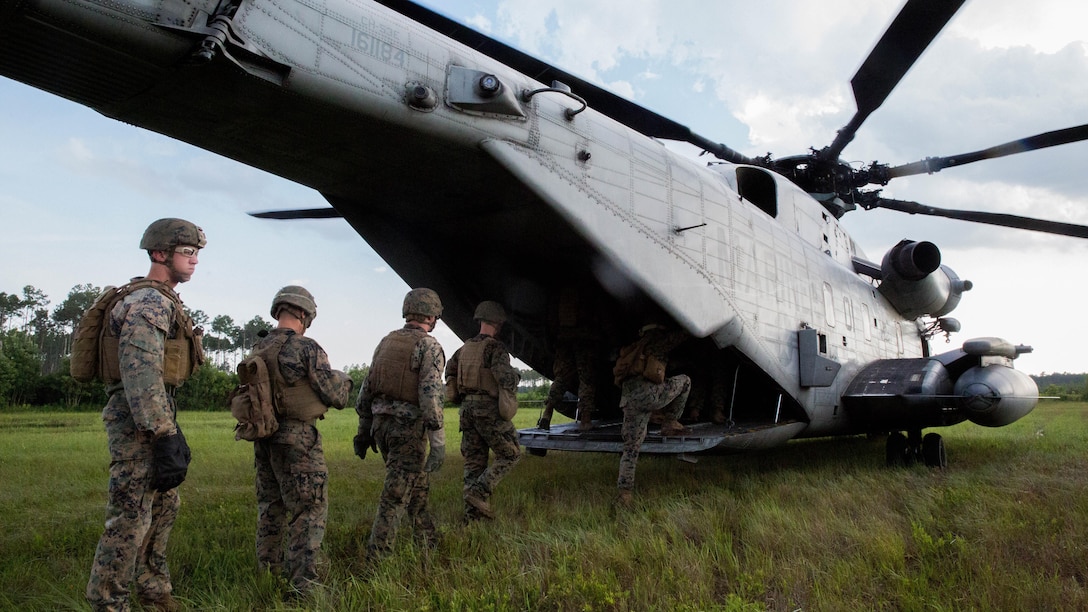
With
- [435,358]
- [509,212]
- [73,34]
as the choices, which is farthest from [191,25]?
[509,212]

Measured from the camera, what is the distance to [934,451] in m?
7.35

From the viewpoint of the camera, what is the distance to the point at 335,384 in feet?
12.1

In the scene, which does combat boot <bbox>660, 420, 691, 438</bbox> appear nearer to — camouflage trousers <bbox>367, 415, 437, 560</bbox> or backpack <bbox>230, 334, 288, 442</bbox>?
camouflage trousers <bbox>367, 415, 437, 560</bbox>

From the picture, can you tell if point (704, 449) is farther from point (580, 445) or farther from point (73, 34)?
point (73, 34)

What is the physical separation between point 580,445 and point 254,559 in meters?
2.69

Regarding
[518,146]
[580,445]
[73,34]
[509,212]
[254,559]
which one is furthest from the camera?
[580,445]

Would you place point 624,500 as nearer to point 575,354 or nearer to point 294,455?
point 575,354

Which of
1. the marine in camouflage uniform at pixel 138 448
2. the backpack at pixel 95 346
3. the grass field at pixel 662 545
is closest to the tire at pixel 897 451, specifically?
the grass field at pixel 662 545

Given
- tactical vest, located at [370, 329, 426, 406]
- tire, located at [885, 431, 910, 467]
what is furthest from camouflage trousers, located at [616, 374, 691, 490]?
tire, located at [885, 431, 910, 467]

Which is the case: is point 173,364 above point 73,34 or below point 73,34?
below

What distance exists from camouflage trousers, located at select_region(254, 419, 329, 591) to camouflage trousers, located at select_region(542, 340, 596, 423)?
3.34 meters

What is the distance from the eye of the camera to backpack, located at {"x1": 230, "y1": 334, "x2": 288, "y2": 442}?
336 centimetres

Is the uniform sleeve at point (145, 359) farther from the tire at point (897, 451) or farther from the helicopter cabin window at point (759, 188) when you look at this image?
the tire at point (897, 451)

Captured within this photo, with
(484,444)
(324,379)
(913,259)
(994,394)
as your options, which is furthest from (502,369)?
(913,259)
